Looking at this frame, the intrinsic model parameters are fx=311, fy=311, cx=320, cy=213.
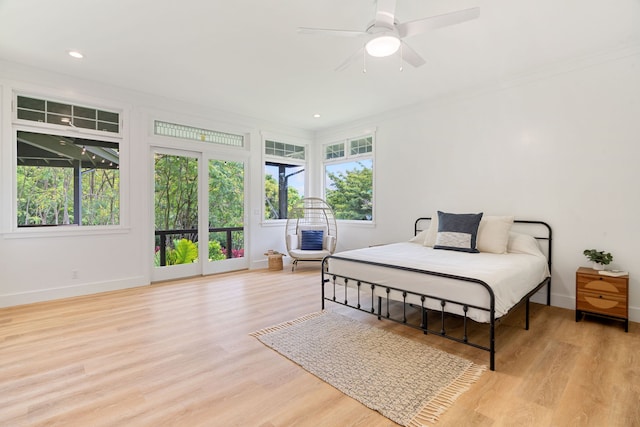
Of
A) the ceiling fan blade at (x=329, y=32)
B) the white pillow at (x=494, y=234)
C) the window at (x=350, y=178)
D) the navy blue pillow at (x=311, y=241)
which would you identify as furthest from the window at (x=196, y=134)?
the white pillow at (x=494, y=234)

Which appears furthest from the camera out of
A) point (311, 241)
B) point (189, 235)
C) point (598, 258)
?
point (311, 241)

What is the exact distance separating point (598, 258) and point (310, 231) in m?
4.10

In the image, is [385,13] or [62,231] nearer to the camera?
[385,13]

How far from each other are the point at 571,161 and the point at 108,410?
A: 476cm

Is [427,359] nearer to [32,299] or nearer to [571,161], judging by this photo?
[571,161]

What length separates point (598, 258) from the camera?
125 inches

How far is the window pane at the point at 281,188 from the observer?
20.2ft

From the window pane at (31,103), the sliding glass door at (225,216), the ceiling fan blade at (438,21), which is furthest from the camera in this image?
the sliding glass door at (225,216)

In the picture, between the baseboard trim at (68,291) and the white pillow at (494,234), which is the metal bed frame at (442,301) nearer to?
the white pillow at (494,234)

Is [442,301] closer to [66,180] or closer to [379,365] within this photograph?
[379,365]

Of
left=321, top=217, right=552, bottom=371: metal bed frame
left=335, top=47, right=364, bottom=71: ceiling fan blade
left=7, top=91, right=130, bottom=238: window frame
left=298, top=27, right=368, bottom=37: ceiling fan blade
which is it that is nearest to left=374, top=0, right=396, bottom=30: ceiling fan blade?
left=298, top=27, right=368, bottom=37: ceiling fan blade

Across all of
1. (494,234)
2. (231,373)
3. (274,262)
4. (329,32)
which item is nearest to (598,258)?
(494,234)

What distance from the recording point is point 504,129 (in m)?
4.04

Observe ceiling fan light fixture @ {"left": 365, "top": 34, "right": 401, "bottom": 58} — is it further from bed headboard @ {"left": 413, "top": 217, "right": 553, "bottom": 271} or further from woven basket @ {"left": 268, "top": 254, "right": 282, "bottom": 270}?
woven basket @ {"left": 268, "top": 254, "right": 282, "bottom": 270}
